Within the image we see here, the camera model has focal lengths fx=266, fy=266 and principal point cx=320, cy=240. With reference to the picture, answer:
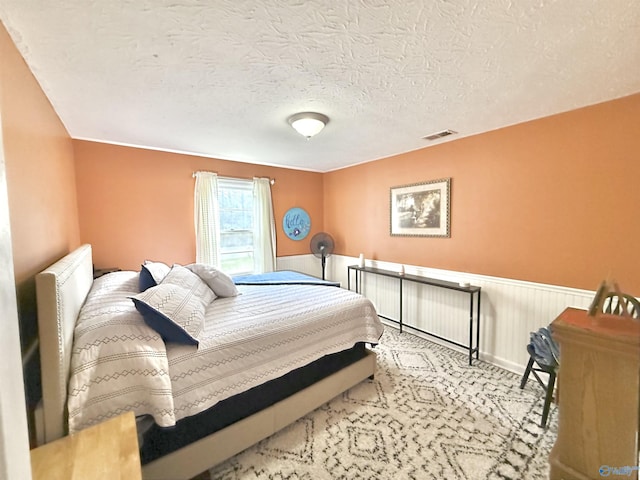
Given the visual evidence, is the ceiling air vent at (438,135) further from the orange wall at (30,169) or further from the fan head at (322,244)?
the orange wall at (30,169)

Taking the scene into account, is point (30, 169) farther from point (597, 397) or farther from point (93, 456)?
point (597, 397)

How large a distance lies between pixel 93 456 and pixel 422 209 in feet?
10.8

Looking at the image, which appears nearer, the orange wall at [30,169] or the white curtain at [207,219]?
the orange wall at [30,169]

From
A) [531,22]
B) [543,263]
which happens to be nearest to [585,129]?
[543,263]

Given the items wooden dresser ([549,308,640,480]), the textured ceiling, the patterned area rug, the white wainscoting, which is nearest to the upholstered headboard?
the patterned area rug

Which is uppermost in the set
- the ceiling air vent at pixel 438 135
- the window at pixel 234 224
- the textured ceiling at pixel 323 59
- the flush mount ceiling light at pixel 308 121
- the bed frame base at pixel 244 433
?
the ceiling air vent at pixel 438 135

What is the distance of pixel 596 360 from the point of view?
43 cm

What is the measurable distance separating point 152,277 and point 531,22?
261 centimetres

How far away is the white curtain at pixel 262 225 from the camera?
396 cm

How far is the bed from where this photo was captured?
3.70ft

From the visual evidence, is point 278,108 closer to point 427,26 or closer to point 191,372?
point 427,26

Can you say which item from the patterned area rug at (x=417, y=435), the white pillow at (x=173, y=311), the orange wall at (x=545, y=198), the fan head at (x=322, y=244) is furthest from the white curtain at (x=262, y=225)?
the patterned area rug at (x=417, y=435)

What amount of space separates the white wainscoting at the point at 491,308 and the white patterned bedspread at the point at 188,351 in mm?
1296

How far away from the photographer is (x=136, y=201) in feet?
10.0
